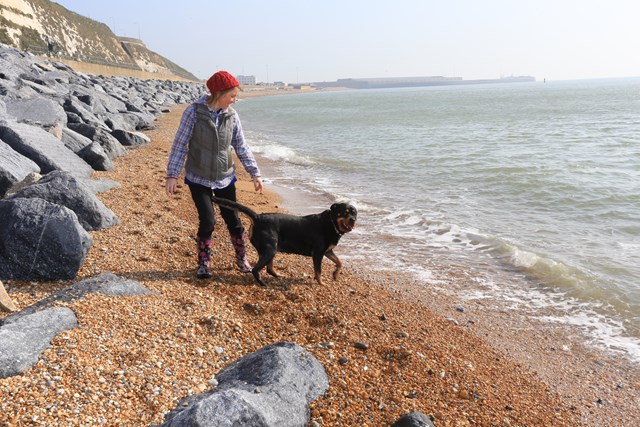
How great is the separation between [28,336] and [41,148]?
6.54m

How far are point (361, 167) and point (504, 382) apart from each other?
13351 millimetres

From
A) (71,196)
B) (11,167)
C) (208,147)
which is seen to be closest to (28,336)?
(208,147)

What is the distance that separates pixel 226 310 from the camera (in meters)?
4.88

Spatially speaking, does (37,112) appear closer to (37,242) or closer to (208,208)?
(37,242)

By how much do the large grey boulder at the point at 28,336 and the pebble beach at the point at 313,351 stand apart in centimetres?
8

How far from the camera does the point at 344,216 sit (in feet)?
18.2

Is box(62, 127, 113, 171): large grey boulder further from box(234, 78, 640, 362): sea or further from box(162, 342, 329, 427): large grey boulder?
box(162, 342, 329, 427): large grey boulder

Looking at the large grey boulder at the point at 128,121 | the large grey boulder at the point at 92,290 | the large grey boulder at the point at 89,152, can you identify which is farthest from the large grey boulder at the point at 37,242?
the large grey boulder at the point at 128,121

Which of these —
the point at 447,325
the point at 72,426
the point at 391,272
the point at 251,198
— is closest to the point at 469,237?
the point at 391,272

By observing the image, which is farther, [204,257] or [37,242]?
[204,257]

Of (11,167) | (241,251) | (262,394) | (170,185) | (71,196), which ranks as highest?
(170,185)

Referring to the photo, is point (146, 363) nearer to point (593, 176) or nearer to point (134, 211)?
point (134, 211)

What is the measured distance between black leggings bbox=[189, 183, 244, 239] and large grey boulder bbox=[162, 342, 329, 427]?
2.05 metres

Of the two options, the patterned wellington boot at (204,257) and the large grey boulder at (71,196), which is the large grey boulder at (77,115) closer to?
the large grey boulder at (71,196)
